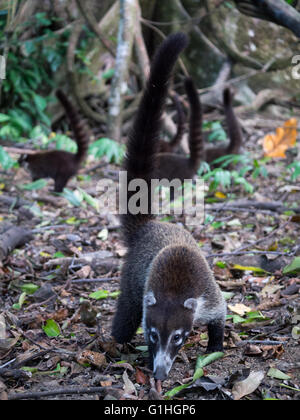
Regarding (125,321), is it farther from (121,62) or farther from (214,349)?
(121,62)

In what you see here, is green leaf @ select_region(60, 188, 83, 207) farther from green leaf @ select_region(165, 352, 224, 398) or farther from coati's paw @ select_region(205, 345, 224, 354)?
green leaf @ select_region(165, 352, 224, 398)

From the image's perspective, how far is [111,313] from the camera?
3.37 m

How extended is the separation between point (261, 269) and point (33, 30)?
7.28 metres

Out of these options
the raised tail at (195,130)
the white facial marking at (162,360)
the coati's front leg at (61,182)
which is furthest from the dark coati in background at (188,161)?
the white facial marking at (162,360)

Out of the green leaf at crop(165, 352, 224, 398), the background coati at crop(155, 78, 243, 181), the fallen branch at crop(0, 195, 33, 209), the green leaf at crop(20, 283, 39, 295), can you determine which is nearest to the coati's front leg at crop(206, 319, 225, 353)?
the green leaf at crop(165, 352, 224, 398)

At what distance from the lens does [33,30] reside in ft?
29.7

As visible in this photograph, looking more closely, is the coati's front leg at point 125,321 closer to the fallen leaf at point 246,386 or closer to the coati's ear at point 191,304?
the coati's ear at point 191,304

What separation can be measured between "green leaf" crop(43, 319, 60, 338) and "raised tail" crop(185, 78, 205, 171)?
10.4ft

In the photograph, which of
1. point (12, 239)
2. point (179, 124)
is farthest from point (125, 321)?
point (179, 124)

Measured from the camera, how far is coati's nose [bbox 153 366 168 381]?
88.4 inches

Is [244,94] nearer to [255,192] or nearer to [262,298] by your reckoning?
[255,192]

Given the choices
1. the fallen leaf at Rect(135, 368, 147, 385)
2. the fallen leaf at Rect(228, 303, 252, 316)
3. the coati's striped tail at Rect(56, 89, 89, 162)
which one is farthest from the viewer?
the coati's striped tail at Rect(56, 89, 89, 162)

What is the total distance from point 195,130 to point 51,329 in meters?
3.52
